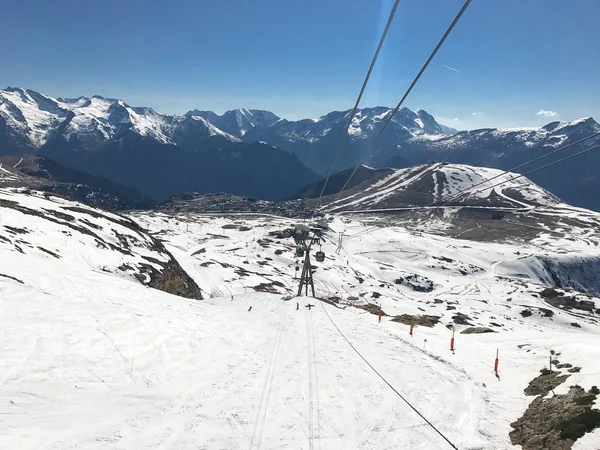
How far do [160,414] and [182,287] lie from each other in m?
38.2

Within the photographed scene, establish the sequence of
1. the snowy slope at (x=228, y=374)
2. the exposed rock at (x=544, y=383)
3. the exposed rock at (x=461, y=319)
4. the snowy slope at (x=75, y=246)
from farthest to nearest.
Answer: the exposed rock at (x=461, y=319) → the snowy slope at (x=75, y=246) → the exposed rock at (x=544, y=383) → the snowy slope at (x=228, y=374)

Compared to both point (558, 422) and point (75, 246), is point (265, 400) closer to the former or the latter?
point (558, 422)

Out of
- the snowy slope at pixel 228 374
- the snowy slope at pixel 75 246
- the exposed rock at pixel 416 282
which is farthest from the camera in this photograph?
the exposed rock at pixel 416 282

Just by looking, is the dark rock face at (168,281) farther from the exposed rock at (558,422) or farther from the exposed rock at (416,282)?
the exposed rock at (416,282)

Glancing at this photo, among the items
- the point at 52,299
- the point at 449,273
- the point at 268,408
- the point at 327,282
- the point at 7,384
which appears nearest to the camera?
the point at 7,384

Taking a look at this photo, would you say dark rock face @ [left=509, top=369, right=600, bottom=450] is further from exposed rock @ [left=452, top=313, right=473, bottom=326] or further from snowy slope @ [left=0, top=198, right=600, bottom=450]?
exposed rock @ [left=452, top=313, right=473, bottom=326]

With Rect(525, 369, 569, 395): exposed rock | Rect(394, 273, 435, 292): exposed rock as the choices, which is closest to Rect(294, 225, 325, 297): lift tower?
Rect(525, 369, 569, 395): exposed rock

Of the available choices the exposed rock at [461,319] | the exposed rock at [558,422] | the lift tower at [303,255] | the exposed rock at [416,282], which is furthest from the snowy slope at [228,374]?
the exposed rock at [416,282]

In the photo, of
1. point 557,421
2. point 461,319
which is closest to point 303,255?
point 461,319

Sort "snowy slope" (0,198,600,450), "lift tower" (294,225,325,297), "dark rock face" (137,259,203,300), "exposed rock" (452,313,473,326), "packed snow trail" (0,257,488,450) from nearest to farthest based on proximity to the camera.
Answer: "packed snow trail" (0,257,488,450) → "snowy slope" (0,198,600,450) → "dark rock face" (137,259,203,300) → "lift tower" (294,225,325,297) → "exposed rock" (452,313,473,326)

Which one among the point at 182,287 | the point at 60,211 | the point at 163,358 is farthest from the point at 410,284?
the point at 163,358

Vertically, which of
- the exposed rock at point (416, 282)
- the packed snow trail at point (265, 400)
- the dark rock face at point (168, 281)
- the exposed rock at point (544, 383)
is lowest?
the exposed rock at point (416, 282)

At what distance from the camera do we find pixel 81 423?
11.5 meters

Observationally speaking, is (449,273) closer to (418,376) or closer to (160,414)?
(418,376)
